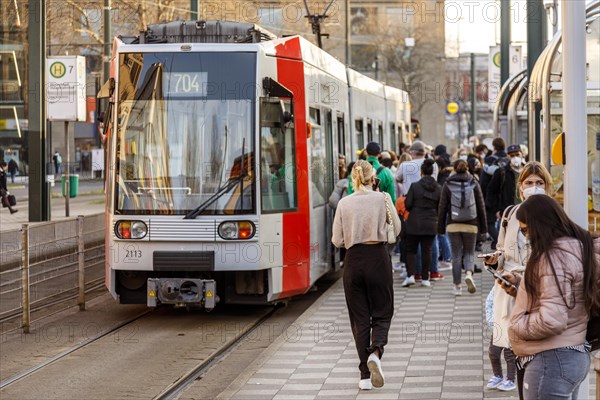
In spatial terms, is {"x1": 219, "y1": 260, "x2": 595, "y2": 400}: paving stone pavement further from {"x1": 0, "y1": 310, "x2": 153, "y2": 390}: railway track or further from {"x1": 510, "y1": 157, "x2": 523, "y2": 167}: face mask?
{"x1": 510, "y1": 157, "x2": 523, "y2": 167}: face mask

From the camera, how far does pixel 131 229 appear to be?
1286 cm

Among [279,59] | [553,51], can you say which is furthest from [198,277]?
[553,51]

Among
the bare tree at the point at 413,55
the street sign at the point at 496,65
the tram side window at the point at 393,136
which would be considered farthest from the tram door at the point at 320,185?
the bare tree at the point at 413,55

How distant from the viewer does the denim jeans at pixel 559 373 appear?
5449mm

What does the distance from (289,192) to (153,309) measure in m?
2.66

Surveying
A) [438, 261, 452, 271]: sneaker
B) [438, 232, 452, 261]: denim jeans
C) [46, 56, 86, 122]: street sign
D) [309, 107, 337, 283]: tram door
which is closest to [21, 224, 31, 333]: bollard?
[309, 107, 337, 283]: tram door

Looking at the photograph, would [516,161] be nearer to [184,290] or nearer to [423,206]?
[423,206]

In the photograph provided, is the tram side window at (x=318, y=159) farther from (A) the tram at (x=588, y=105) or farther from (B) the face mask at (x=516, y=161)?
(B) the face mask at (x=516, y=161)

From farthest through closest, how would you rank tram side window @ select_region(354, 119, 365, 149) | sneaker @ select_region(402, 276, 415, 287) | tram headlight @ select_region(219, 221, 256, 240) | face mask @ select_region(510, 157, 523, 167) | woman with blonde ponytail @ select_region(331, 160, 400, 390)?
tram side window @ select_region(354, 119, 365, 149), face mask @ select_region(510, 157, 523, 167), sneaker @ select_region(402, 276, 415, 287), tram headlight @ select_region(219, 221, 256, 240), woman with blonde ponytail @ select_region(331, 160, 400, 390)

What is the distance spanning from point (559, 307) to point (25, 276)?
28.2ft

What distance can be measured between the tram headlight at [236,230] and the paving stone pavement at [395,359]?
1.11 m

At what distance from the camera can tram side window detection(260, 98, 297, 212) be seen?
12.9 metres

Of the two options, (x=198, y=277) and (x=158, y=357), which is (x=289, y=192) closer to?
(x=198, y=277)

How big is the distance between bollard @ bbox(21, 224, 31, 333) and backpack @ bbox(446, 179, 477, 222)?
17.1 feet
